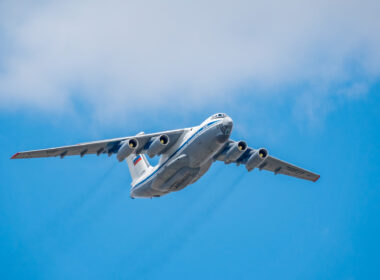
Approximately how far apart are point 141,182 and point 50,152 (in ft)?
15.1

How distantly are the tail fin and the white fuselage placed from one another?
238 cm

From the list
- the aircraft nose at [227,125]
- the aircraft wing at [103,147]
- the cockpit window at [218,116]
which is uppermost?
the cockpit window at [218,116]

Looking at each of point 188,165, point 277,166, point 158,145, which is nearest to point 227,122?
point 188,165

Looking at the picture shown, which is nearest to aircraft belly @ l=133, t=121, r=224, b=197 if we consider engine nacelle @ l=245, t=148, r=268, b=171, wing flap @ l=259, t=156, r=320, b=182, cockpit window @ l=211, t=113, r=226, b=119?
cockpit window @ l=211, t=113, r=226, b=119

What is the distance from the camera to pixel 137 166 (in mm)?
29547

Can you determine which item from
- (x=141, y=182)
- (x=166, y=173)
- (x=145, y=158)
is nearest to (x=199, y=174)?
(x=166, y=173)

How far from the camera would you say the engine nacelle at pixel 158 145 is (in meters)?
24.0

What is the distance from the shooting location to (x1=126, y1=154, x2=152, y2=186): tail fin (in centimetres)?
2869

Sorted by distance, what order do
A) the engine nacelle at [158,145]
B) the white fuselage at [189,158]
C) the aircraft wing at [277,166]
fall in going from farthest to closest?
the aircraft wing at [277,166] < the engine nacelle at [158,145] < the white fuselage at [189,158]

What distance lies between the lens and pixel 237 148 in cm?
2555

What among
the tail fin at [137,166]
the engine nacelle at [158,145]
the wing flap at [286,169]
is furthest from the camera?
the tail fin at [137,166]

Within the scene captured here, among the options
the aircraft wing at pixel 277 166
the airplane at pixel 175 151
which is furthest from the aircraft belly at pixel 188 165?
the aircraft wing at pixel 277 166

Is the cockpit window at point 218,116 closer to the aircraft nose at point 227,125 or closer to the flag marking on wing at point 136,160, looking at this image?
the aircraft nose at point 227,125

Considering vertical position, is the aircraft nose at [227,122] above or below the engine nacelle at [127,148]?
above
